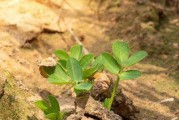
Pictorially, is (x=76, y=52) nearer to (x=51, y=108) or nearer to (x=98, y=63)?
(x=98, y=63)

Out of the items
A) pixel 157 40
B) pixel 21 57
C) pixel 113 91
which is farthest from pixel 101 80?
pixel 157 40

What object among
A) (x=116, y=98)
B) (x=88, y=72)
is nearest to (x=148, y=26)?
(x=116, y=98)

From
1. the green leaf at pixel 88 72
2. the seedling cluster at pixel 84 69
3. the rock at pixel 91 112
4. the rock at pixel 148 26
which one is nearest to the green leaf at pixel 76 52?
the seedling cluster at pixel 84 69

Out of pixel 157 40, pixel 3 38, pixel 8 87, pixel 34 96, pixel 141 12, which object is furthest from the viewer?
pixel 141 12

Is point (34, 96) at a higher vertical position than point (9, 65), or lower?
lower

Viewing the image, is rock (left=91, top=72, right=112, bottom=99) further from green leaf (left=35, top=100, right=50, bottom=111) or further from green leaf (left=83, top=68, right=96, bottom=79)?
green leaf (left=35, top=100, right=50, bottom=111)

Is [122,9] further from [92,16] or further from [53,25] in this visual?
[53,25]
